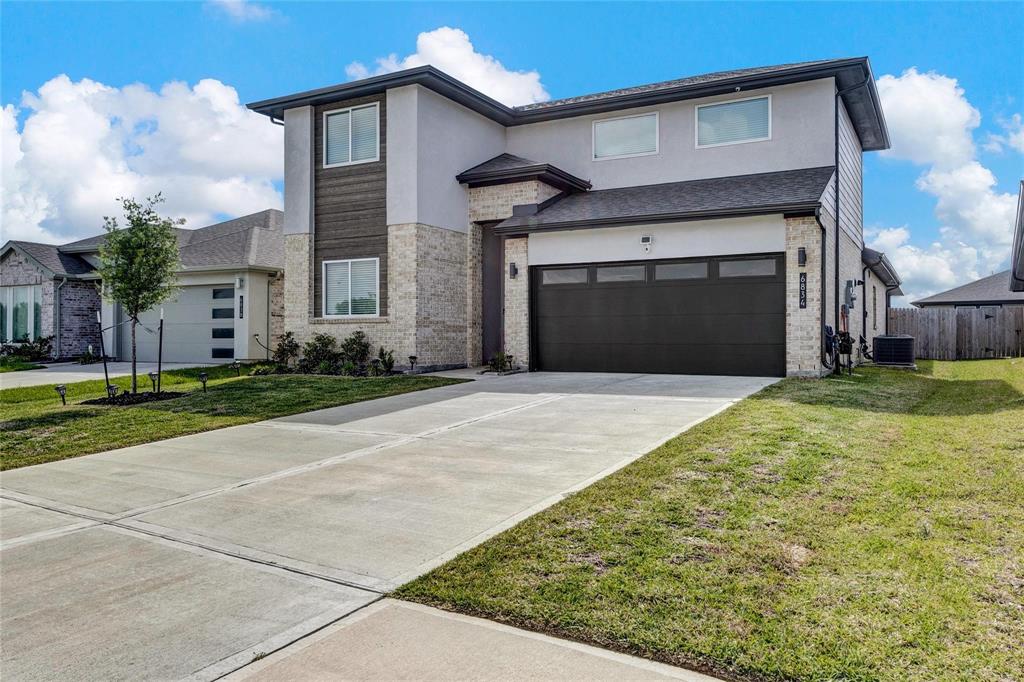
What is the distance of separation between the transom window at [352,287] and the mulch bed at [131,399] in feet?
15.8

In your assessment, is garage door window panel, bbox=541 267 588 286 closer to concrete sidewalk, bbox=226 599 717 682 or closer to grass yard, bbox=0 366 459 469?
grass yard, bbox=0 366 459 469

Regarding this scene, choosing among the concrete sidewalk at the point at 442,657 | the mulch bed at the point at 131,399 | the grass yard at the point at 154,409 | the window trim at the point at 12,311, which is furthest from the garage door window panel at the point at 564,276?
the window trim at the point at 12,311

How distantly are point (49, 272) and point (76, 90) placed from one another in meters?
11.1

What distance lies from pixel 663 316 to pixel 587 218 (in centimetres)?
255

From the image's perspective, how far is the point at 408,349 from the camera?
51.4ft

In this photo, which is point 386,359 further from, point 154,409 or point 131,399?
point 154,409

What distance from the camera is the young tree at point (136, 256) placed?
12109 millimetres

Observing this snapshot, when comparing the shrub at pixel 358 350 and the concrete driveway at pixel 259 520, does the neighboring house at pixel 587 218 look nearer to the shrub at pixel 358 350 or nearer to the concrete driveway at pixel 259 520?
the shrub at pixel 358 350

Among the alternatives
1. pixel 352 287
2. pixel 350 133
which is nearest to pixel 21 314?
pixel 352 287

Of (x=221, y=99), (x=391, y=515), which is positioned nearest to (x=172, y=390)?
(x=221, y=99)

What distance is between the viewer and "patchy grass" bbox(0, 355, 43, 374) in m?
20.1

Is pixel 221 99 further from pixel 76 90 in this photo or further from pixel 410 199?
pixel 410 199

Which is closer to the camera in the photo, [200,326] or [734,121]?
[734,121]

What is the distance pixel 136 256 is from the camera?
39.8ft
